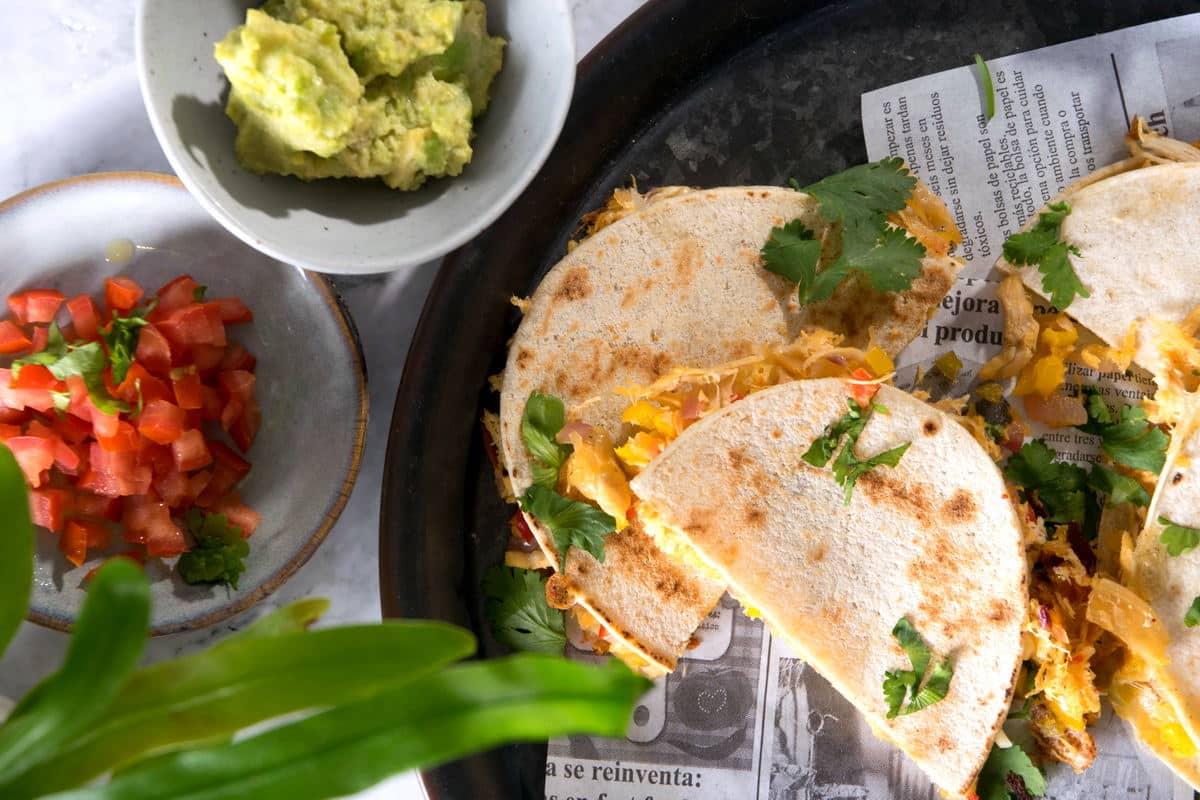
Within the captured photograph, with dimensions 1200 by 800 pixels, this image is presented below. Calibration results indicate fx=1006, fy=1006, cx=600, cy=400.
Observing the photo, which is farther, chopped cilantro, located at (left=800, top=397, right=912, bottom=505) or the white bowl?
chopped cilantro, located at (left=800, top=397, right=912, bottom=505)

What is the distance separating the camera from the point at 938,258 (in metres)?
2.16

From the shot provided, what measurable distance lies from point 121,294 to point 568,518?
1.01 meters

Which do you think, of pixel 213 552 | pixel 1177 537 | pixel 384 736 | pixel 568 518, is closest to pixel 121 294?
pixel 213 552

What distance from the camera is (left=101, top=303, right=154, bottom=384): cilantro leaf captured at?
1.96 meters

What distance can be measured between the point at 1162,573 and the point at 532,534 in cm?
136

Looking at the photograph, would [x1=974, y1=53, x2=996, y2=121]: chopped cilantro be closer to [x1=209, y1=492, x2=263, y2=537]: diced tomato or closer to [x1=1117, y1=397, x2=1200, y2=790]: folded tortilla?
→ [x1=1117, y1=397, x2=1200, y2=790]: folded tortilla

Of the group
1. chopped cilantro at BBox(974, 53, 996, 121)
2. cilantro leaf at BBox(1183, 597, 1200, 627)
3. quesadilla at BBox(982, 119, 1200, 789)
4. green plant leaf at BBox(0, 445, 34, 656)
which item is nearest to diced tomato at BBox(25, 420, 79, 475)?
green plant leaf at BBox(0, 445, 34, 656)

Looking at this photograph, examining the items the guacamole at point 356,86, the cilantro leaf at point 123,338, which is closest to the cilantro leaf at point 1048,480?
the guacamole at point 356,86

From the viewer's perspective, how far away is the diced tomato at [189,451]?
2.00 meters

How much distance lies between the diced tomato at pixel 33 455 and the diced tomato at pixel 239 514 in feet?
1.05

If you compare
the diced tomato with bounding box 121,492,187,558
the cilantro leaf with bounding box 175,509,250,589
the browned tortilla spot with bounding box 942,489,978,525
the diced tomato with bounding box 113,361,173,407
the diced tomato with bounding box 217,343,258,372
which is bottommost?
→ the browned tortilla spot with bounding box 942,489,978,525

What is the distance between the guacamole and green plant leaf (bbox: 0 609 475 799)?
28.6 inches

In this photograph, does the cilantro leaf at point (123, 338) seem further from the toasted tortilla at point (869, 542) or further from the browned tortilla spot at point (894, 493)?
the browned tortilla spot at point (894, 493)

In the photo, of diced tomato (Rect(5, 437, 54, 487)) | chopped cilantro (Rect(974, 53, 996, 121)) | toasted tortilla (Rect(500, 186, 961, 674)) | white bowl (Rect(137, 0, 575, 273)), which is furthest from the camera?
chopped cilantro (Rect(974, 53, 996, 121))
